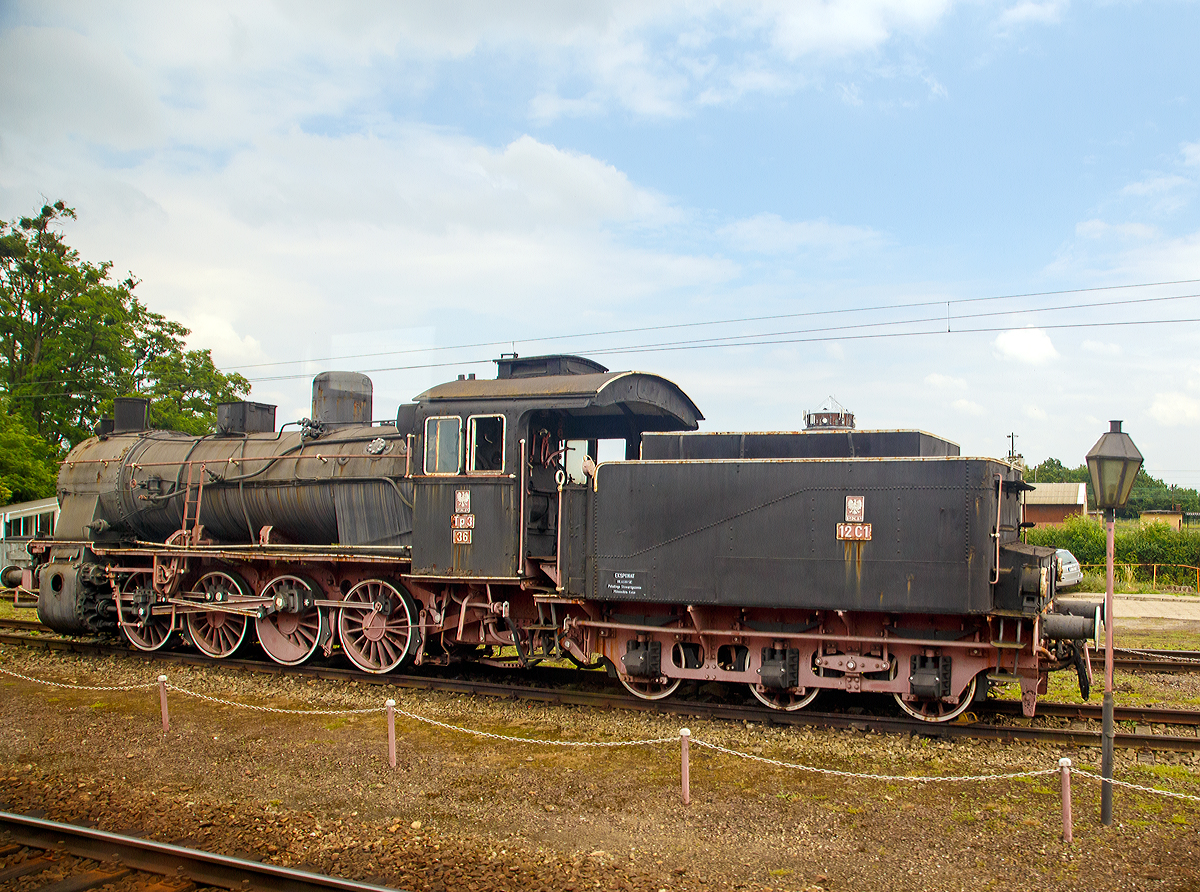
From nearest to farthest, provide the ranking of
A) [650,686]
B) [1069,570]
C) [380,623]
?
[650,686], [380,623], [1069,570]

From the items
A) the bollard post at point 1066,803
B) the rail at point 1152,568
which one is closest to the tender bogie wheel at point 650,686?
the bollard post at point 1066,803

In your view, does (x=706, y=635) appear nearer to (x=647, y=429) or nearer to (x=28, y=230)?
(x=647, y=429)

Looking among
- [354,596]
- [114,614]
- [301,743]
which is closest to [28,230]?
[114,614]

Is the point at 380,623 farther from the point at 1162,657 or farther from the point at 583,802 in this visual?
the point at 1162,657

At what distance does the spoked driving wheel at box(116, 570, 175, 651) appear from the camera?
12.5m

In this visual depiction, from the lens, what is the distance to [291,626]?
11539mm

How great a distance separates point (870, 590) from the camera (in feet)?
26.3

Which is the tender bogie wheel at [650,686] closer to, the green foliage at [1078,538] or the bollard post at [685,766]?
the bollard post at [685,766]

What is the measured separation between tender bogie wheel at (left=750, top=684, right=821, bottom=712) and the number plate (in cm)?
176

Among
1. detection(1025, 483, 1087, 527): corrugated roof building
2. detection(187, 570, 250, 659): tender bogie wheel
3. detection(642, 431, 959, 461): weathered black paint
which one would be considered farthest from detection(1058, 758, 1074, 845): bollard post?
detection(1025, 483, 1087, 527): corrugated roof building

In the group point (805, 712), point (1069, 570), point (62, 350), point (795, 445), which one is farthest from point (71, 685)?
point (62, 350)

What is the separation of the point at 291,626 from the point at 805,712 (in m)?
7.02

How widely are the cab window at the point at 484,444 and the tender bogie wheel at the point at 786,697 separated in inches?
153

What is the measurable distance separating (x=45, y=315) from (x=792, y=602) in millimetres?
36920
